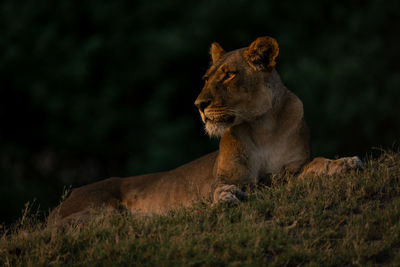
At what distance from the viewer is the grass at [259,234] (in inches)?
170

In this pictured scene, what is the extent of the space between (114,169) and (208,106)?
10.4 m

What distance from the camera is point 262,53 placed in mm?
6293

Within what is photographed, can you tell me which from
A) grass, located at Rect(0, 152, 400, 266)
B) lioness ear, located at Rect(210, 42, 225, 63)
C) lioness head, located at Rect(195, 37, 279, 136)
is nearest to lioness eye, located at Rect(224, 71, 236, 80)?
lioness head, located at Rect(195, 37, 279, 136)

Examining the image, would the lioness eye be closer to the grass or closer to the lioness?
the lioness

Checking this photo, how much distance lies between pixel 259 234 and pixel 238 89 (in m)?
1.98

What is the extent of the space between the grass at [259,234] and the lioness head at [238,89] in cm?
83

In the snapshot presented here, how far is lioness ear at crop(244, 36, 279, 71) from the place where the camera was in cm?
626

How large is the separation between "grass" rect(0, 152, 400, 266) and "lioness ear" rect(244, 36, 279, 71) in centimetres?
130

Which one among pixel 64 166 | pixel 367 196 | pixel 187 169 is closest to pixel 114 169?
pixel 64 166

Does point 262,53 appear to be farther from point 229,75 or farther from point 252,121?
point 252,121

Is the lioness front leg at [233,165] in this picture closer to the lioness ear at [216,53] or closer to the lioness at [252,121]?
the lioness at [252,121]

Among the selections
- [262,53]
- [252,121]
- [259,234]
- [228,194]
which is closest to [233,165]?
[252,121]

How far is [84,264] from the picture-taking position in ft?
14.8

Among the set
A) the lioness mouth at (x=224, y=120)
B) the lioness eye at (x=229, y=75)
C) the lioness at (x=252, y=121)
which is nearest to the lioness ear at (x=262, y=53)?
the lioness at (x=252, y=121)
